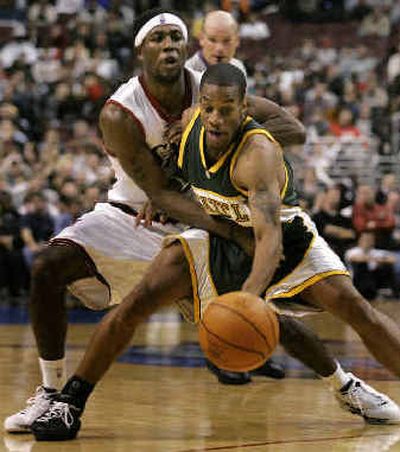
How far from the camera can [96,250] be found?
584 cm

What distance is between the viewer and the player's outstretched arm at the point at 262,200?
4.89 m

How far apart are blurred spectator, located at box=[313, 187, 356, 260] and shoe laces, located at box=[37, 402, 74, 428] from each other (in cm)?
831

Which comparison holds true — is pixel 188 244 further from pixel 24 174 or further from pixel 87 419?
pixel 24 174

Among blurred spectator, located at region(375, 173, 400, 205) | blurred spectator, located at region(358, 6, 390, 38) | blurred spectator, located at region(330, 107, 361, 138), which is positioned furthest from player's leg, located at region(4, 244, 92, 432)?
blurred spectator, located at region(358, 6, 390, 38)

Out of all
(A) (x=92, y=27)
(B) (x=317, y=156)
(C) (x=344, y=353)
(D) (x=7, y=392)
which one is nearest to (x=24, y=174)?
(B) (x=317, y=156)

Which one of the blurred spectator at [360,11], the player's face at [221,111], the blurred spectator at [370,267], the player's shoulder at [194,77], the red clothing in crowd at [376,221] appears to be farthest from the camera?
the blurred spectator at [360,11]

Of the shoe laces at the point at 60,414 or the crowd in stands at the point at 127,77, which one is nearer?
the shoe laces at the point at 60,414

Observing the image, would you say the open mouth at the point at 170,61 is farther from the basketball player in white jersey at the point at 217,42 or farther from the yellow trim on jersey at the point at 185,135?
the basketball player in white jersey at the point at 217,42

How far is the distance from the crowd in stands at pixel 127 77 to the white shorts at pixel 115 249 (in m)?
6.57

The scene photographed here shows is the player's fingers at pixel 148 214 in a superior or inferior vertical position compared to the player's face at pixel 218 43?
inferior

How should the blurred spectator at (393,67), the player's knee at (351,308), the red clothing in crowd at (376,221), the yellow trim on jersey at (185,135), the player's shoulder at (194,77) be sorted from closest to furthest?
the player's knee at (351,308) → the yellow trim on jersey at (185,135) → the player's shoulder at (194,77) → the red clothing in crowd at (376,221) → the blurred spectator at (393,67)

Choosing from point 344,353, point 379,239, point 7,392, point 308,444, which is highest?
point 308,444

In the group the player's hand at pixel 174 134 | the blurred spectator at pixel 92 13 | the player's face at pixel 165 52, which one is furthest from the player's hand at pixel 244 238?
the blurred spectator at pixel 92 13

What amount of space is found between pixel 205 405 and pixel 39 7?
47.1ft
